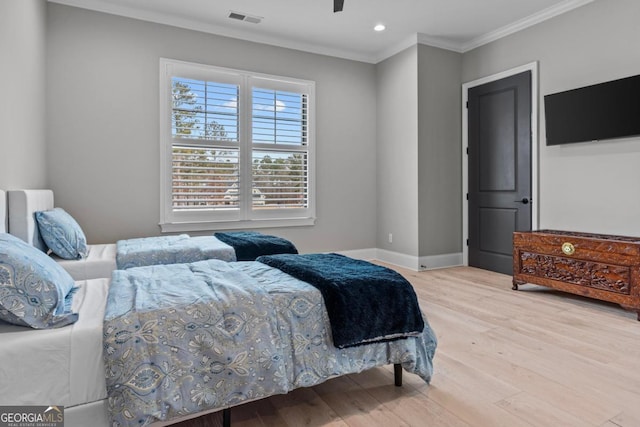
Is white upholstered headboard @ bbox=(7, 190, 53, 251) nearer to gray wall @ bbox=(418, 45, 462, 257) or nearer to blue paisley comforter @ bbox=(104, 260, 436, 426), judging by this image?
blue paisley comforter @ bbox=(104, 260, 436, 426)

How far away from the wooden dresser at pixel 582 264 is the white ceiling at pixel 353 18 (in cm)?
242

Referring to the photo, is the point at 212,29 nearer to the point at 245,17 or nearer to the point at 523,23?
the point at 245,17

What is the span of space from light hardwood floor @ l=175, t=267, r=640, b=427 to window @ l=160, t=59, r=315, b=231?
2619 millimetres

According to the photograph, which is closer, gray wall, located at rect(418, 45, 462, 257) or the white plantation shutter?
the white plantation shutter

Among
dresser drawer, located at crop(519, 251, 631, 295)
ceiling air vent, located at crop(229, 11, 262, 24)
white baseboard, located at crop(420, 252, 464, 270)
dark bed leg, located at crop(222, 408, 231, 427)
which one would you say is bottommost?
dark bed leg, located at crop(222, 408, 231, 427)

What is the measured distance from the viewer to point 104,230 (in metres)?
4.11

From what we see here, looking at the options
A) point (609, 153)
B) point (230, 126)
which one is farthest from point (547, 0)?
point (230, 126)

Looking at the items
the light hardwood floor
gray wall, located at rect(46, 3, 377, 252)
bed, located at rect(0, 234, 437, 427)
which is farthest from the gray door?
bed, located at rect(0, 234, 437, 427)

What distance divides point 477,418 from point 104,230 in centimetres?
389

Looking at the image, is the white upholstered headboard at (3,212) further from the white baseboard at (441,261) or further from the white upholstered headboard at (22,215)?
the white baseboard at (441,261)

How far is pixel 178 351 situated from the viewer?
1.47m

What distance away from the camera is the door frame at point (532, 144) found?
4.37 metres

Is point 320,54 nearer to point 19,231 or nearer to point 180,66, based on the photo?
point 180,66

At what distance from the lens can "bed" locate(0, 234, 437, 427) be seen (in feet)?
4.36
